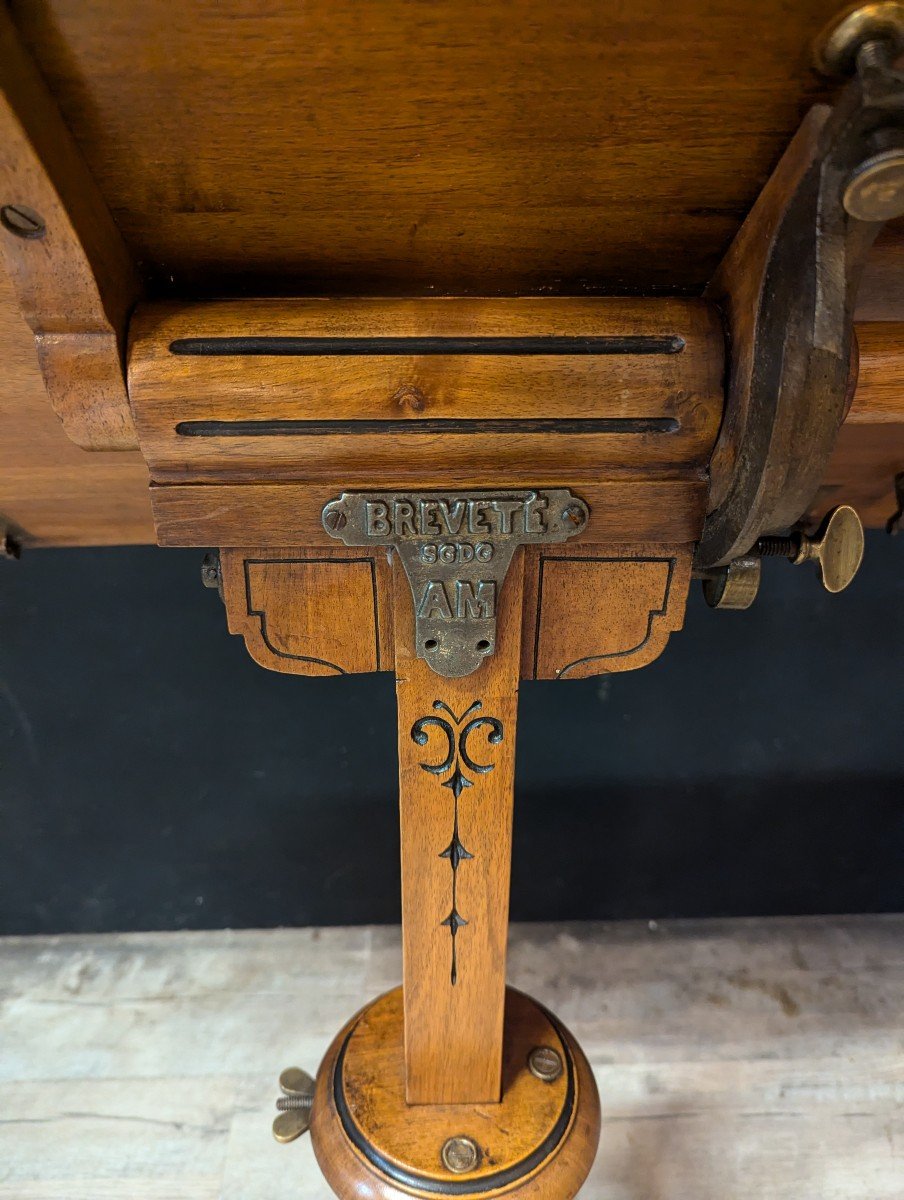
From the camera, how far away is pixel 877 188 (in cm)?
47

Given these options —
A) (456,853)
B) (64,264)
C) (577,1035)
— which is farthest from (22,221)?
(577,1035)

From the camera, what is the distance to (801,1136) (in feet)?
4.29

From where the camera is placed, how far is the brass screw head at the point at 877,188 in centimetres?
45

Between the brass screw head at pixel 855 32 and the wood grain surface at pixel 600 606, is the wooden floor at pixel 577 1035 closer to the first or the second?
the wood grain surface at pixel 600 606

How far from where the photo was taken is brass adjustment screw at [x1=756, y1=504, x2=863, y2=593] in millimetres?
683

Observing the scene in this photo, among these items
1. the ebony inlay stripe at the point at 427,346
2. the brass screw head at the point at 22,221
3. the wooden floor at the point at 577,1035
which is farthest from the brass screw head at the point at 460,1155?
the brass screw head at the point at 22,221

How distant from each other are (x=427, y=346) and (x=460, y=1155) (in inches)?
29.4

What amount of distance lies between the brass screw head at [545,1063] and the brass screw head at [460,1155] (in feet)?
0.32

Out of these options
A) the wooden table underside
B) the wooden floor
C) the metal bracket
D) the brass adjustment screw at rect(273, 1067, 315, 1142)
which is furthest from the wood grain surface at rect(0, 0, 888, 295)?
the wooden floor

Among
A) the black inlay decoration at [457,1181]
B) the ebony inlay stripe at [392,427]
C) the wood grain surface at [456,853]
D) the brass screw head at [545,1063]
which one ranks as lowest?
the black inlay decoration at [457,1181]

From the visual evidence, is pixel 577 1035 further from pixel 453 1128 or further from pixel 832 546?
pixel 832 546

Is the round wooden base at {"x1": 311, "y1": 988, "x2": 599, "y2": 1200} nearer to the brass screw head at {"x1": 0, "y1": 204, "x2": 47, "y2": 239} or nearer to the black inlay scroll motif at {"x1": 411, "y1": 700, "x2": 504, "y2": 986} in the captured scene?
the black inlay scroll motif at {"x1": 411, "y1": 700, "x2": 504, "y2": 986}

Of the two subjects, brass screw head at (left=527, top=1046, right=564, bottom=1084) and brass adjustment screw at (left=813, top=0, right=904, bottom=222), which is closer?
brass adjustment screw at (left=813, top=0, right=904, bottom=222)

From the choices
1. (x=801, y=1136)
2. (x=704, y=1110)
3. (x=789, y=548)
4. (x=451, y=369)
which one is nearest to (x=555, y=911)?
(x=704, y=1110)
